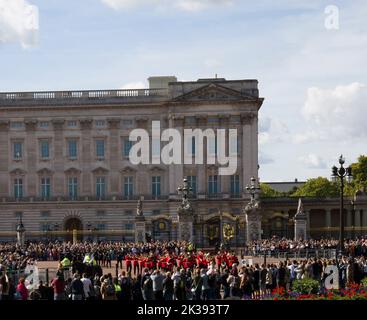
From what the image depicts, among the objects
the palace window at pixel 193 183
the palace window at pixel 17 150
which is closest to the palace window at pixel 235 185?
the palace window at pixel 193 183

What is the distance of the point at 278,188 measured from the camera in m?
199

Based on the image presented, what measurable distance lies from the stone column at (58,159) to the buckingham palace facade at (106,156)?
0.33 ft

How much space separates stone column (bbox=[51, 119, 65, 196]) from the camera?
97.4m

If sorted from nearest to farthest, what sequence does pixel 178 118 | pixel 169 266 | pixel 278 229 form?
1. pixel 169 266
2. pixel 278 229
3. pixel 178 118

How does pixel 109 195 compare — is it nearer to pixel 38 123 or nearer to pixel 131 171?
pixel 131 171

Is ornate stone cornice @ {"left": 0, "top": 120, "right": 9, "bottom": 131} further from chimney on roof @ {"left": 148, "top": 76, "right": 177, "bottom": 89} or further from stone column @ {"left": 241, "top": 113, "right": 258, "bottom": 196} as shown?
stone column @ {"left": 241, "top": 113, "right": 258, "bottom": 196}

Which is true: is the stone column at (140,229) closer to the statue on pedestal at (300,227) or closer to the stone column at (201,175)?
the statue on pedestal at (300,227)

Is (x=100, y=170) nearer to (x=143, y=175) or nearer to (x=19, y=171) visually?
(x=143, y=175)

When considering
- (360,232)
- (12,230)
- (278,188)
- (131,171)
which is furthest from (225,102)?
(278,188)

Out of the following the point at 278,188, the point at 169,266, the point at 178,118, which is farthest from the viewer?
the point at 278,188

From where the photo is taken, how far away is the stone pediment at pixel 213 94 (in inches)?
3708

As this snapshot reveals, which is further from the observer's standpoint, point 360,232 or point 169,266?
point 360,232

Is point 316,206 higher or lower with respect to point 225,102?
lower
